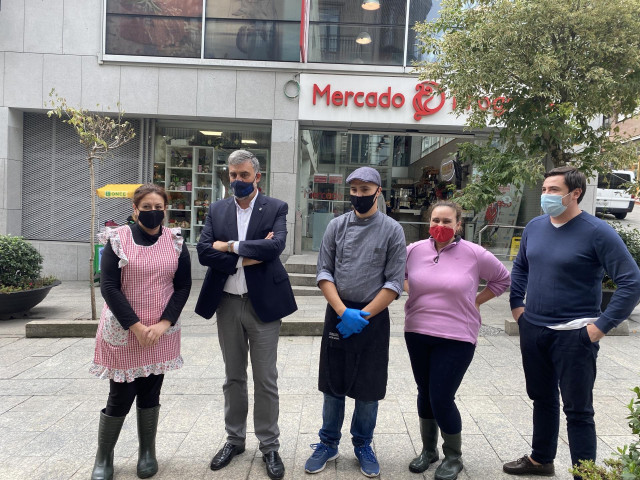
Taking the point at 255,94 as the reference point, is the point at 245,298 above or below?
below

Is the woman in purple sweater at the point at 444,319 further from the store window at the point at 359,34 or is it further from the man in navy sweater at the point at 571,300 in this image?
the store window at the point at 359,34

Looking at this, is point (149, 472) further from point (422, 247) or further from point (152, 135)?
point (152, 135)

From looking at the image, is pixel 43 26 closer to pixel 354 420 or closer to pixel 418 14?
pixel 418 14

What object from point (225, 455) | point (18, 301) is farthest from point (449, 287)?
point (18, 301)

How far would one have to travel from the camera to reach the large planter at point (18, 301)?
7.37 m

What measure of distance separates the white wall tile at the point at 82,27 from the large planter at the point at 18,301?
556cm

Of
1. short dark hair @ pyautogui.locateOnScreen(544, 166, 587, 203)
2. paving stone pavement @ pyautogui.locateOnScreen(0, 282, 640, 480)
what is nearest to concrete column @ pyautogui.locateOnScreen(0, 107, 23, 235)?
paving stone pavement @ pyautogui.locateOnScreen(0, 282, 640, 480)

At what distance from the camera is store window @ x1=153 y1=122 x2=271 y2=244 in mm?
11531

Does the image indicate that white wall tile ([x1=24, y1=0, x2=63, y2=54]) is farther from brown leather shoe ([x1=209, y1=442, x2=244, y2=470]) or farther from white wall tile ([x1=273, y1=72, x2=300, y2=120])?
brown leather shoe ([x1=209, y1=442, x2=244, y2=470])

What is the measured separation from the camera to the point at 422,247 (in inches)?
128

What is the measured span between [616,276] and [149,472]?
9.99ft

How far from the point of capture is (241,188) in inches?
132

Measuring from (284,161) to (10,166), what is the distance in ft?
20.1

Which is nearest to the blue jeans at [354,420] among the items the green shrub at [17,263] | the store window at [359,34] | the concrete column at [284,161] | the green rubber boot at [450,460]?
the green rubber boot at [450,460]
